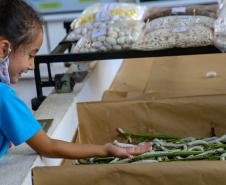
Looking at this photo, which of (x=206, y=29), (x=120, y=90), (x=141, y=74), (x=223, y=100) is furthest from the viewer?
(x=141, y=74)

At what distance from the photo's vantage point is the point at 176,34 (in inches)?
56.4

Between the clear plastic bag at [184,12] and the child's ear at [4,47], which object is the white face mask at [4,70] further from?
the clear plastic bag at [184,12]

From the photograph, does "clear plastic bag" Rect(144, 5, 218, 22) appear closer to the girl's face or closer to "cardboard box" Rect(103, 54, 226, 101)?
"cardboard box" Rect(103, 54, 226, 101)

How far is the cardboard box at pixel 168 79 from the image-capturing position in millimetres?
1632

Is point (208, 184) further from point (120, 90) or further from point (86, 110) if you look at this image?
point (120, 90)

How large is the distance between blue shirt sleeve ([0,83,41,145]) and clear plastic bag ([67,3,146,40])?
705mm

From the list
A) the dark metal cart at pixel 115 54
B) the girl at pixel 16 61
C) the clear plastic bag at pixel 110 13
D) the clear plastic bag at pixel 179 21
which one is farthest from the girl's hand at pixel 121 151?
the clear plastic bag at pixel 110 13

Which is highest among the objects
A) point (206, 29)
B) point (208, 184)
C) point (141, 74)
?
point (206, 29)

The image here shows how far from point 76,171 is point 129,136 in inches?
18.3

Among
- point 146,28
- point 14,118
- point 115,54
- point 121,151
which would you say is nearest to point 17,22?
point 14,118

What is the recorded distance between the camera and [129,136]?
1339mm

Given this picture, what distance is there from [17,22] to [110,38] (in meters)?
0.55

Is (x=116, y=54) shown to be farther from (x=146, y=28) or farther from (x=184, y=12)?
(x=184, y=12)

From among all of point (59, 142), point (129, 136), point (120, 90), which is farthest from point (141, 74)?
point (59, 142)
